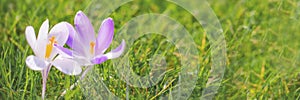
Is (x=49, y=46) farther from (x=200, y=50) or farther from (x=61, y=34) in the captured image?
(x=200, y=50)

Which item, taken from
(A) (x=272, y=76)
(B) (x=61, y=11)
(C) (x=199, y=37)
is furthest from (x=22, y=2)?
(A) (x=272, y=76)

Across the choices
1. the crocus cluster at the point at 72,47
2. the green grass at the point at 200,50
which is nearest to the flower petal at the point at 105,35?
the crocus cluster at the point at 72,47

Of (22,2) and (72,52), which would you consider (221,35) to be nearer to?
(72,52)

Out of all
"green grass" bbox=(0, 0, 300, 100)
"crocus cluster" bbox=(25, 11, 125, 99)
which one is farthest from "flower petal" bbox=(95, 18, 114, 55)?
"green grass" bbox=(0, 0, 300, 100)

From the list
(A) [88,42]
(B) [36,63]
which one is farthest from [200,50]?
(B) [36,63]

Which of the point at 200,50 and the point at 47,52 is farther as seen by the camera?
the point at 200,50

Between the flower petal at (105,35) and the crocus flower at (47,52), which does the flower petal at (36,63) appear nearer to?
the crocus flower at (47,52)

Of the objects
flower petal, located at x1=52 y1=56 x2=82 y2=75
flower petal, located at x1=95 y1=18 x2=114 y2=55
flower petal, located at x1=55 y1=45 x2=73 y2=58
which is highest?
flower petal, located at x1=95 y1=18 x2=114 y2=55

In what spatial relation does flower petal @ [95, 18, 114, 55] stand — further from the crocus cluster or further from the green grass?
the green grass
